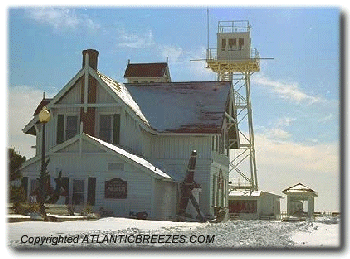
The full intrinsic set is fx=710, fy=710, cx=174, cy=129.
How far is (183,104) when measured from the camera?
2948cm

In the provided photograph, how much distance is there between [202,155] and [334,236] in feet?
42.3

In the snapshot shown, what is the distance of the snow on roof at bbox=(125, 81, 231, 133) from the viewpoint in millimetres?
28500

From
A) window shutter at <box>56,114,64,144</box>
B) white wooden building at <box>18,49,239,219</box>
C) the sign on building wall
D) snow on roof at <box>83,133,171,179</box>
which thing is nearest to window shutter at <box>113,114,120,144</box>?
white wooden building at <box>18,49,239,219</box>

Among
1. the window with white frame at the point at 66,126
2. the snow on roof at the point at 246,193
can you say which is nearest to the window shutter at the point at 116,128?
the window with white frame at the point at 66,126

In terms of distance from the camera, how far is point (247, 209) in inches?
1588

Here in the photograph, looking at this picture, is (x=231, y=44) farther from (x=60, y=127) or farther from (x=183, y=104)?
(x=60, y=127)

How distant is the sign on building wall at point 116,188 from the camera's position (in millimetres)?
25047

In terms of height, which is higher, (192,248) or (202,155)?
(202,155)

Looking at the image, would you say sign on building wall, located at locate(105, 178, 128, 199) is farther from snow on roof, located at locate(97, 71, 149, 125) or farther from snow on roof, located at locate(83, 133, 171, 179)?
snow on roof, located at locate(97, 71, 149, 125)

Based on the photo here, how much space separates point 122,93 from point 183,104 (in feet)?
8.42

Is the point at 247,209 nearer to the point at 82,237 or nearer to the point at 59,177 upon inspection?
the point at 59,177

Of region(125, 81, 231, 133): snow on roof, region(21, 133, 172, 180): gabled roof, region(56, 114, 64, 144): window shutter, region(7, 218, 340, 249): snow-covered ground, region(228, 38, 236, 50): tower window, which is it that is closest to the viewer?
region(7, 218, 340, 249): snow-covered ground

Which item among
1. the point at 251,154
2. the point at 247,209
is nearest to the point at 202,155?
the point at 251,154

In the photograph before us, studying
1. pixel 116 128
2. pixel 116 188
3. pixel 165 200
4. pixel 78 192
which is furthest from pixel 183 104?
pixel 78 192
